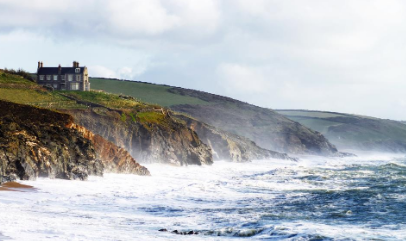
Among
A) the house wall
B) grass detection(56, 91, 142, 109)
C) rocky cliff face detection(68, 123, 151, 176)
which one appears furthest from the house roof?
rocky cliff face detection(68, 123, 151, 176)

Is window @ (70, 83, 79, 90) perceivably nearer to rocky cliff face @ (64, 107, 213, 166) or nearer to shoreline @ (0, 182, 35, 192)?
rocky cliff face @ (64, 107, 213, 166)

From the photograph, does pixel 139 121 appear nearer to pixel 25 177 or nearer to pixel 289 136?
pixel 25 177

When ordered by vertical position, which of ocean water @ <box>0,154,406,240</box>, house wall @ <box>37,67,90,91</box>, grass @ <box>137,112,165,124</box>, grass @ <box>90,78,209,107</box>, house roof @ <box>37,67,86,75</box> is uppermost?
grass @ <box>90,78,209,107</box>

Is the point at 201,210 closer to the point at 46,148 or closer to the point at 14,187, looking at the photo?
the point at 14,187

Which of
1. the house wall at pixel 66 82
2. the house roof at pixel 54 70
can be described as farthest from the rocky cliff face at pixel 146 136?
the house roof at pixel 54 70

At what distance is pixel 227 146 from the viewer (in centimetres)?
10069

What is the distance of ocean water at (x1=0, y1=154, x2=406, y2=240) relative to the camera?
1090 inches

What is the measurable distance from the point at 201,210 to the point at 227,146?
213ft

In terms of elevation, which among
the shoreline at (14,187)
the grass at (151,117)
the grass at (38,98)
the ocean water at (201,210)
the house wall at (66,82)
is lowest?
the ocean water at (201,210)

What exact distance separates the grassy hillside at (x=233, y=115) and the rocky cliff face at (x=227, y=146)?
22205 mm

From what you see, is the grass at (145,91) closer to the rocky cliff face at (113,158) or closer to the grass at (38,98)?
the grass at (38,98)

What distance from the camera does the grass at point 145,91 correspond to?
156375mm

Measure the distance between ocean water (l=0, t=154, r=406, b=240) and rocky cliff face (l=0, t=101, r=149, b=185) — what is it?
64.5 inches

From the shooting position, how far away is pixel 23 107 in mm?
54594
